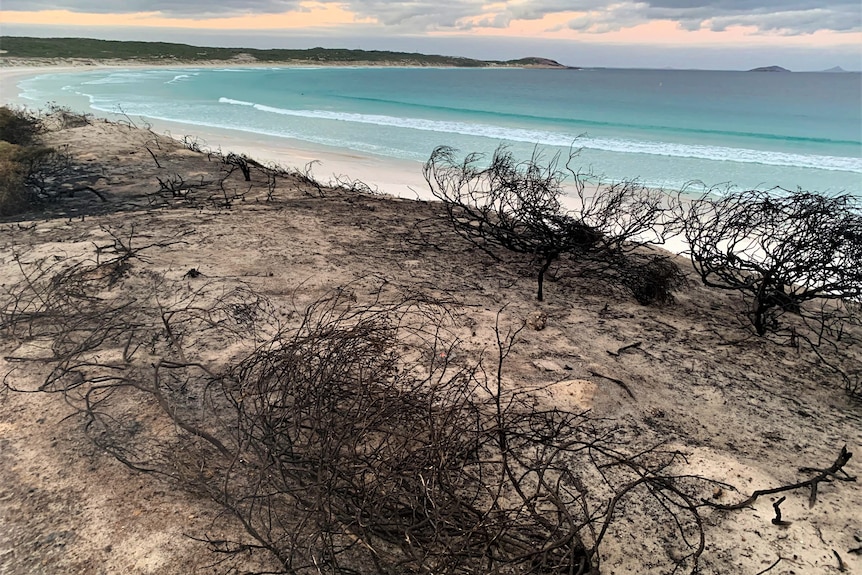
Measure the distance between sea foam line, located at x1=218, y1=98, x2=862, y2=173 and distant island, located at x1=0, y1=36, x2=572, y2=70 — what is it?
185 ft

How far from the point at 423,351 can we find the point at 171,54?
107 metres

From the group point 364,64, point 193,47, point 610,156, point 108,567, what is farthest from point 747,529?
point 193,47

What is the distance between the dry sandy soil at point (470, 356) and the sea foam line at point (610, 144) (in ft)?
35.3

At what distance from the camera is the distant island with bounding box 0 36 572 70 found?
243ft

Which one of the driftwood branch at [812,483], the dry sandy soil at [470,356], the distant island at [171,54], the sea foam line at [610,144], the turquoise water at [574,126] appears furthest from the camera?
the distant island at [171,54]

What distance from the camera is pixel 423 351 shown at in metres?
4.54

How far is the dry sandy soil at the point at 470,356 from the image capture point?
9.01 ft

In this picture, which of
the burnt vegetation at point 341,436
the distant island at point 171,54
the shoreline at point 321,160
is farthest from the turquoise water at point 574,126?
the distant island at point 171,54

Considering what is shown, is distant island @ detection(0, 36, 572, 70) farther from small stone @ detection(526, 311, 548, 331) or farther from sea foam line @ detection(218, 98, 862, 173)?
small stone @ detection(526, 311, 548, 331)

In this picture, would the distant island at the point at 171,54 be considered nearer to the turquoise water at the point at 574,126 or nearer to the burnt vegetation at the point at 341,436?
the turquoise water at the point at 574,126

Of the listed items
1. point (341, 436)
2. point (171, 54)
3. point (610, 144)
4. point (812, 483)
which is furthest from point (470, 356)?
point (171, 54)

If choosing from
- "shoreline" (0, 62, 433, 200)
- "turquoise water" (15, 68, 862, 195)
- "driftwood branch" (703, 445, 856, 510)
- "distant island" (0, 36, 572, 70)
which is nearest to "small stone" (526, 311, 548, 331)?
"driftwood branch" (703, 445, 856, 510)

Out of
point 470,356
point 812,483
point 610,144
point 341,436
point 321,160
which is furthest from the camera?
point 610,144

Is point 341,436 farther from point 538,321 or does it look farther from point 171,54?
point 171,54
